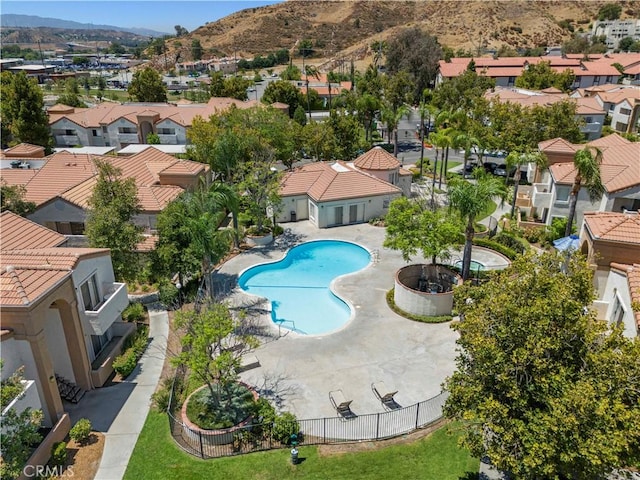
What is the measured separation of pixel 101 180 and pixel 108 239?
485 cm

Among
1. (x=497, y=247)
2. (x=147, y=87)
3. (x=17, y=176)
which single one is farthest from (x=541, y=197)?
(x=147, y=87)

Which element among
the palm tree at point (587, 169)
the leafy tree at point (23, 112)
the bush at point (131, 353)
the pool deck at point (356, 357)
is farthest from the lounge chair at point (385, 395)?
the leafy tree at point (23, 112)

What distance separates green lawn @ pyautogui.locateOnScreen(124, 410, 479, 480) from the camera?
18.0 meters

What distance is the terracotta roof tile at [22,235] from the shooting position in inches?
963

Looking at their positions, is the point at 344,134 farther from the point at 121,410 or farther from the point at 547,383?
the point at 547,383

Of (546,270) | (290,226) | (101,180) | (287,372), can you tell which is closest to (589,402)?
(546,270)

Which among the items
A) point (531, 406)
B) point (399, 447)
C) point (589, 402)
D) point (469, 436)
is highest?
point (589, 402)

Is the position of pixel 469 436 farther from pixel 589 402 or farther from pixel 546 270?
pixel 546 270

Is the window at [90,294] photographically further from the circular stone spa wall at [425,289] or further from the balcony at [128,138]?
the balcony at [128,138]

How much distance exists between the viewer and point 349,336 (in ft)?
89.0

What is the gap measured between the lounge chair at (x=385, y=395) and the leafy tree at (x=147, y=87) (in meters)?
88.0

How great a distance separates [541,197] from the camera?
42.2 meters

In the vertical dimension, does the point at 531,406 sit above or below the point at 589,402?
below

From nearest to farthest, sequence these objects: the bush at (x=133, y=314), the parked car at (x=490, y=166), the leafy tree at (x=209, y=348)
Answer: the leafy tree at (x=209, y=348) < the bush at (x=133, y=314) < the parked car at (x=490, y=166)
